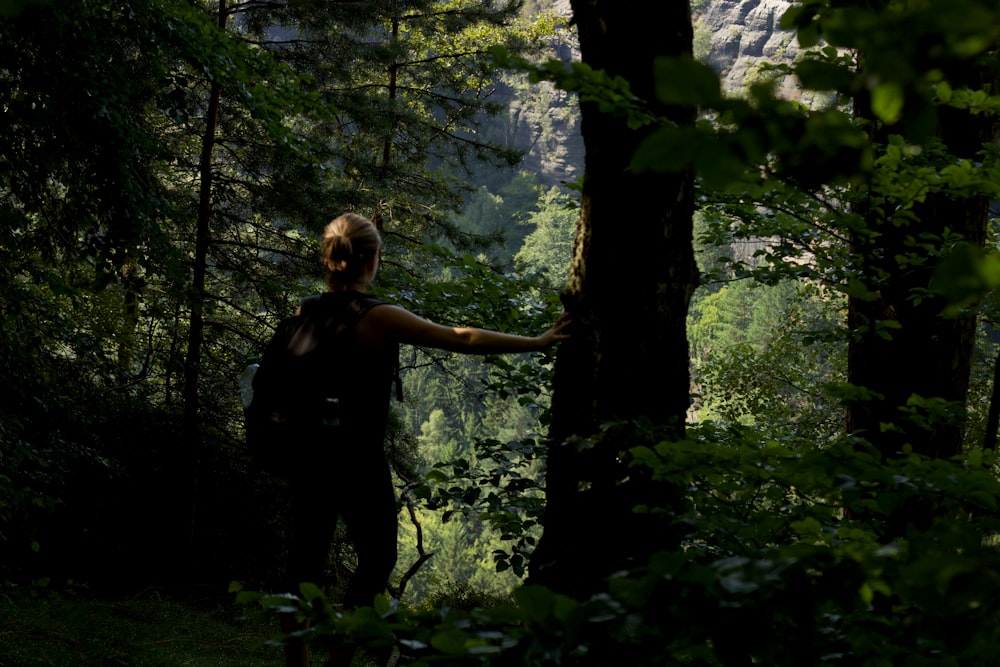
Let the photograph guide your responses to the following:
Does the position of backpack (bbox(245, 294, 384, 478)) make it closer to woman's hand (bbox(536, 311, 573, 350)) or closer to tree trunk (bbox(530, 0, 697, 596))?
woman's hand (bbox(536, 311, 573, 350))

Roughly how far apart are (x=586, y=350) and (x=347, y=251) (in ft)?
2.70

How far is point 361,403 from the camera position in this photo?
255cm

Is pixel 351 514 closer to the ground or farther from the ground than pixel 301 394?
closer to the ground

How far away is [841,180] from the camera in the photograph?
812 mm

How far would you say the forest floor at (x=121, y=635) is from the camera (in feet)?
16.1

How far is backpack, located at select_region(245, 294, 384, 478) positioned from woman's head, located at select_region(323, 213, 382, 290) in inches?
3.1

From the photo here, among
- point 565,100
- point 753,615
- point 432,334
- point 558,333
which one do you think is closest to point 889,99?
point 753,615

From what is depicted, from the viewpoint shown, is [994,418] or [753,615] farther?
[994,418]

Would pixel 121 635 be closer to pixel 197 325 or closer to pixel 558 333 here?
pixel 197 325

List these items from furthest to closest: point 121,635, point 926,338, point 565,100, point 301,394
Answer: point 565,100 < point 121,635 < point 926,338 < point 301,394

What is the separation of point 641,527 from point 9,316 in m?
4.29

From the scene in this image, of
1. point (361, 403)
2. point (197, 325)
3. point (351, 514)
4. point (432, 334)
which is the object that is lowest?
point (351, 514)

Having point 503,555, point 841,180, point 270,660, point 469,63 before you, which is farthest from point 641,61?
point 469,63

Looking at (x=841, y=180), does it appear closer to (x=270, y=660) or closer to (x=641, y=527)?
(x=641, y=527)
